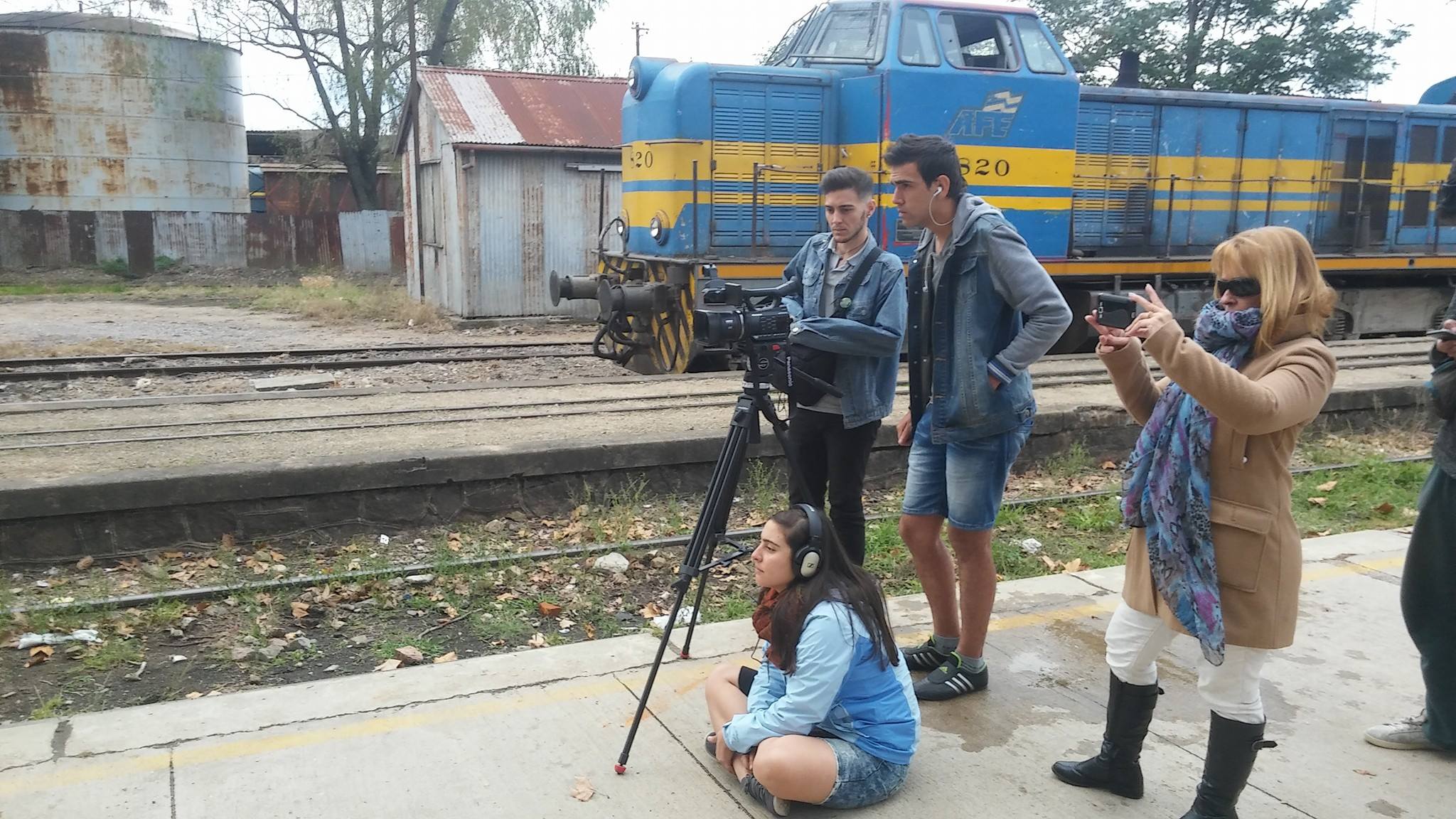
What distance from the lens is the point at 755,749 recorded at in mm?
3188

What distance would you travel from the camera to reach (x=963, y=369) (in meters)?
3.76

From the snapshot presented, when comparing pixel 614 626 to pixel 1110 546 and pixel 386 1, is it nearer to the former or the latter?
pixel 1110 546

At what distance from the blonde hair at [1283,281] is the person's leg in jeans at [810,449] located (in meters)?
1.77

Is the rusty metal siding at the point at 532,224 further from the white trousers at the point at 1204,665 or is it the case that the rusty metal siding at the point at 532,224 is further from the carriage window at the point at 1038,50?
the white trousers at the point at 1204,665

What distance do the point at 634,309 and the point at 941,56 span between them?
390 centimetres

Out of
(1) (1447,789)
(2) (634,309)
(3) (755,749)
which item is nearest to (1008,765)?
(3) (755,749)

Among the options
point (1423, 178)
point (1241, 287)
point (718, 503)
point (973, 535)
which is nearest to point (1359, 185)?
point (1423, 178)

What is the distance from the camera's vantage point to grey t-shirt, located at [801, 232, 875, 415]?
4.27m

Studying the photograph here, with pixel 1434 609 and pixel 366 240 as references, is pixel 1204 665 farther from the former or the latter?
pixel 366 240

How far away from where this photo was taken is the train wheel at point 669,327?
34.9 ft

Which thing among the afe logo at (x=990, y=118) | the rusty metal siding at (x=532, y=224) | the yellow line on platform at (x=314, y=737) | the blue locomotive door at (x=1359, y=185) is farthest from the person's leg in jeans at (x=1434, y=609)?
the rusty metal siding at (x=532, y=224)

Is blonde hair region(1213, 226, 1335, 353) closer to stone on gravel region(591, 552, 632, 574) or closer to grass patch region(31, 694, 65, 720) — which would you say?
stone on gravel region(591, 552, 632, 574)

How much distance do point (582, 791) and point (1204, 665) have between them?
187 cm

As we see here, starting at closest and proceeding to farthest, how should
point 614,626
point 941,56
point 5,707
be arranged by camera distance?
point 5,707 → point 614,626 → point 941,56
